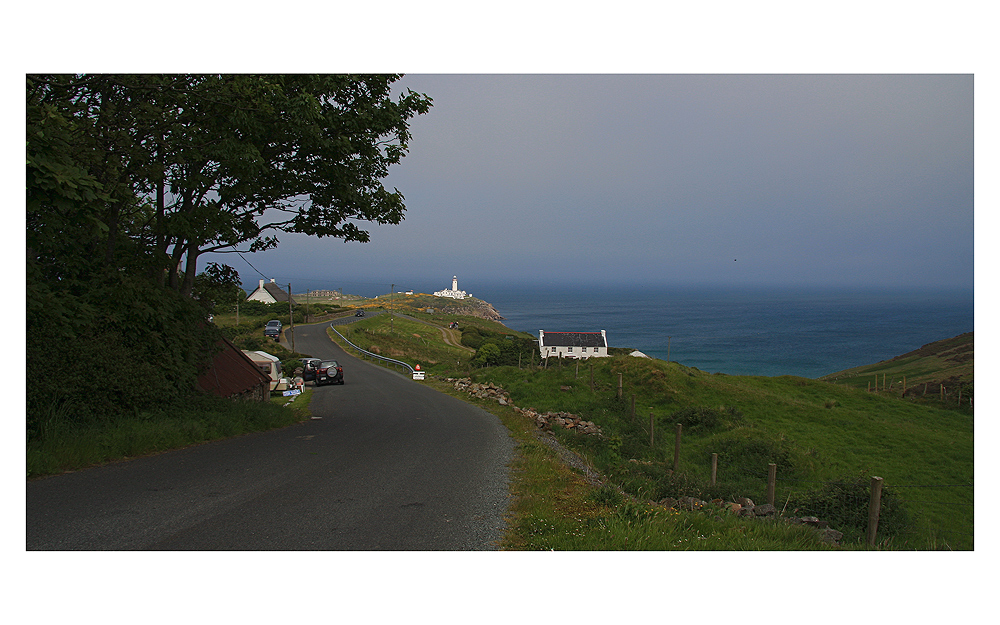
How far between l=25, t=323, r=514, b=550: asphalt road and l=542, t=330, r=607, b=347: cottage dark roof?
58.9 metres

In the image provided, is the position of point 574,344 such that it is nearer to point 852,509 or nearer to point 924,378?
point 924,378

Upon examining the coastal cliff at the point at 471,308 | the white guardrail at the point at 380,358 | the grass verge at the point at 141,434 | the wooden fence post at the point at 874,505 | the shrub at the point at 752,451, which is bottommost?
the shrub at the point at 752,451

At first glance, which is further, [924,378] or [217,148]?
[924,378]

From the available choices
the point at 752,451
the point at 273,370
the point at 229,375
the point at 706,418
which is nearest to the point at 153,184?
the point at 229,375

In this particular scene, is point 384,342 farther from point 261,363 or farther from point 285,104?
point 285,104

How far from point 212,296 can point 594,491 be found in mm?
10634

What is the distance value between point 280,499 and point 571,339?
218ft

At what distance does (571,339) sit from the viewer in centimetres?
7131

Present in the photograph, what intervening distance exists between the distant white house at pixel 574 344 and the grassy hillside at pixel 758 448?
33.6 m

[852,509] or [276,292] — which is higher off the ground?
[276,292]

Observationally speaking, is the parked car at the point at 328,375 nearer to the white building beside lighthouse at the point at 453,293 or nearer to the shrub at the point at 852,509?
the shrub at the point at 852,509

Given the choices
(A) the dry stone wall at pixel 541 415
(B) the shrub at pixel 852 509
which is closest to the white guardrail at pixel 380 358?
(A) the dry stone wall at pixel 541 415

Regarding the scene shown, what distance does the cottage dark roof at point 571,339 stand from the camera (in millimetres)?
68938

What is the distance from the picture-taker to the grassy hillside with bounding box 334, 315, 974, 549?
824 cm
